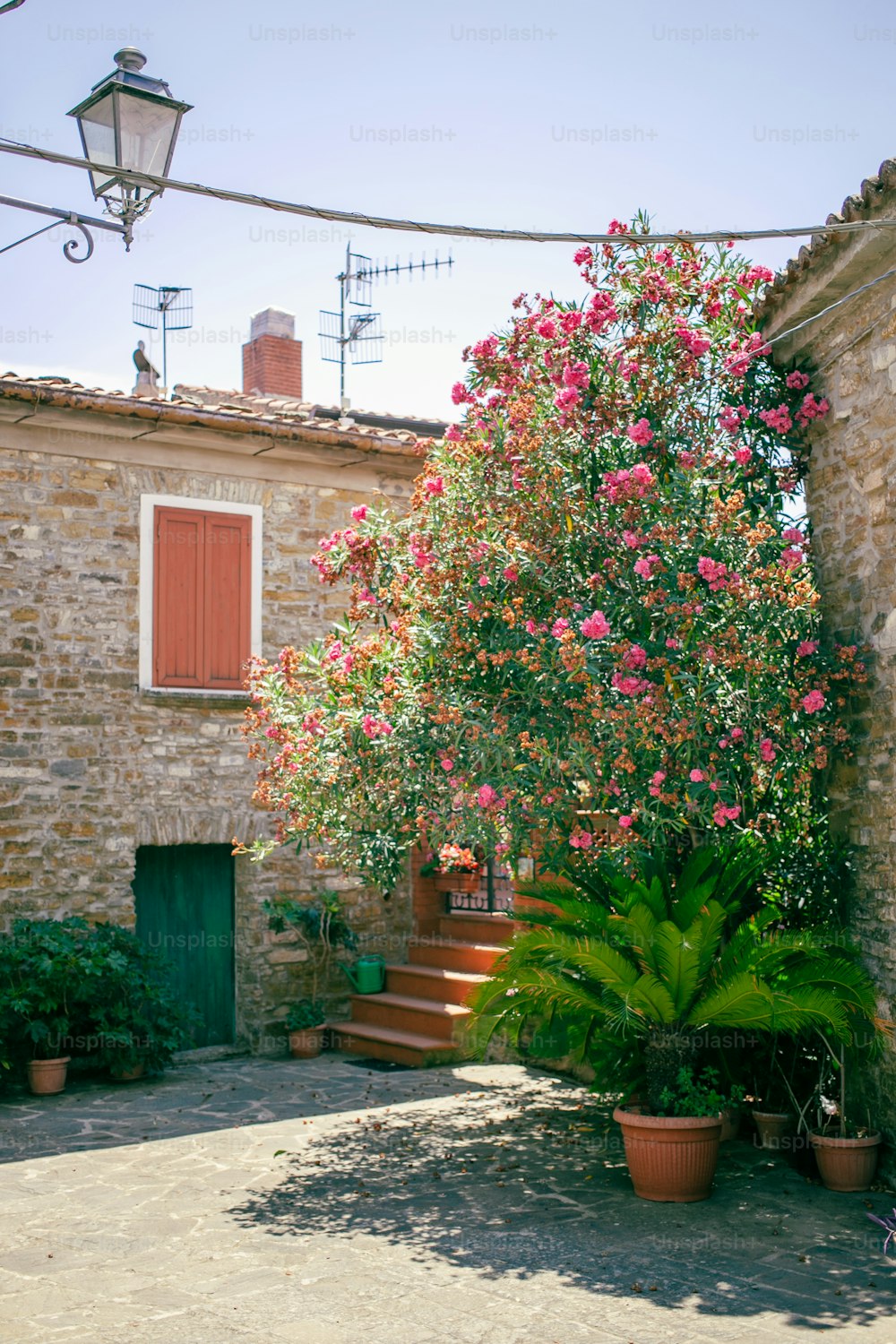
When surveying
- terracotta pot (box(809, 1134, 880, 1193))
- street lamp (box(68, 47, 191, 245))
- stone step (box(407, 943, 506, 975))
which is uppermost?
street lamp (box(68, 47, 191, 245))

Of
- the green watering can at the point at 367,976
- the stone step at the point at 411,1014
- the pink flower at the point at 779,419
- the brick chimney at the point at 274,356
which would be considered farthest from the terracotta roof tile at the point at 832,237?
the brick chimney at the point at 274,356

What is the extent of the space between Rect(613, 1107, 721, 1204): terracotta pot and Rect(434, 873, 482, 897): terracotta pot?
Result: 5225 mm

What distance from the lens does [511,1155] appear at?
7797mm

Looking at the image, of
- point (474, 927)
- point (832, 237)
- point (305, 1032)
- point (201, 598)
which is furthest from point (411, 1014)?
point (832, 237)

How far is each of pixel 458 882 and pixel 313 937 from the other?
1.47m

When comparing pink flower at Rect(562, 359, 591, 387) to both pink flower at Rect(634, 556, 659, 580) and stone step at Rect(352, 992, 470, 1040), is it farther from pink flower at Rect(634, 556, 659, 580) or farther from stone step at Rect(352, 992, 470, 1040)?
stone step at Rect(352, 992, 470, 1040)

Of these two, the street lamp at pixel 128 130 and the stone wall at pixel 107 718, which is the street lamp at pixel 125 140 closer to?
the street lamp at pixel 128 130

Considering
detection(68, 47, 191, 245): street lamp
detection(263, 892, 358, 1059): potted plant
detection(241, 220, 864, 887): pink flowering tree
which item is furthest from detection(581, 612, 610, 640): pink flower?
detection(263, 892, 358, 1059): potted plant

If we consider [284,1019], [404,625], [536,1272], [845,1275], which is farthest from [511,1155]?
[284,1019]

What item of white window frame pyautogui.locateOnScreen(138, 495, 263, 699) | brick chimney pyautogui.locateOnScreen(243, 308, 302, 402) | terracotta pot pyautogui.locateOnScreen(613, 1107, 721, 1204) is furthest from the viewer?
brick chimney pyautogui.locateOnScreen(243, 308, 302, 402)

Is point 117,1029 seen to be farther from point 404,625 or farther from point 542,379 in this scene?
point 542,379

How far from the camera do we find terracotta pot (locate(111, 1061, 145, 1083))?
33.2ft

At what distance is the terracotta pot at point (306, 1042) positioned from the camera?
11219 mm

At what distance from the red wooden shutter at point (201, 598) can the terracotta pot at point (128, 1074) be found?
3074 millimetres
